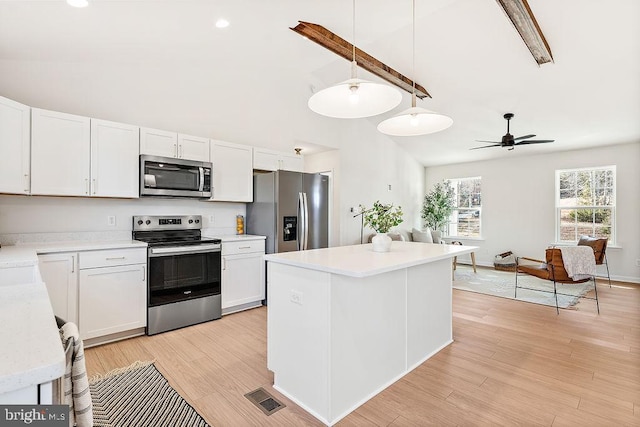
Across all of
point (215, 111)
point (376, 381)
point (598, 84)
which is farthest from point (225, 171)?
point (598, 84)

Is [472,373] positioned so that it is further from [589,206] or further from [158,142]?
[589,206]

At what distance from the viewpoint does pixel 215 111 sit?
4254 millimetres

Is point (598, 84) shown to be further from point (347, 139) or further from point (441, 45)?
point (347, 139)

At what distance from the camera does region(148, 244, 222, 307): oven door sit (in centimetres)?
320

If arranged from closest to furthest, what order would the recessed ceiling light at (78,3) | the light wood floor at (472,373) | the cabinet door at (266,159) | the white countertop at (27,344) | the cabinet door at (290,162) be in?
the white countertop at (27,344), the light wood floor at (472,373), the recessed ceiling light at (78,3), the cabinet door at (266,159), the cabinet door at (290,162)

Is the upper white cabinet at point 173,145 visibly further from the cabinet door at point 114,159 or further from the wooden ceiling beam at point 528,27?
the wooden ceiling beam at point 528,27

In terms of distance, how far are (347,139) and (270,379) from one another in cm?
456

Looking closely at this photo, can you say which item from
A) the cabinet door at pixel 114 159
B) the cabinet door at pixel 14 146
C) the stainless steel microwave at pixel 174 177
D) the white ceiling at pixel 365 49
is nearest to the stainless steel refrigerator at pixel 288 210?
the stainless steel microwave at pixel 174 177

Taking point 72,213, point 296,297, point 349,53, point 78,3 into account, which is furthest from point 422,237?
point 78,3

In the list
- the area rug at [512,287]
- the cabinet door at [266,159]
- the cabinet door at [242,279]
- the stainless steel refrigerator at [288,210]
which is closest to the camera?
the cabinet door at [242,279]

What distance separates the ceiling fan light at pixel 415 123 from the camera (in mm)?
2373

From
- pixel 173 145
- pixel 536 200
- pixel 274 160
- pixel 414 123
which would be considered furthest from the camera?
pixel 536 200

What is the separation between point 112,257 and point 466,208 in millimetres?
7277

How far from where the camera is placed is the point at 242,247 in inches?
156
